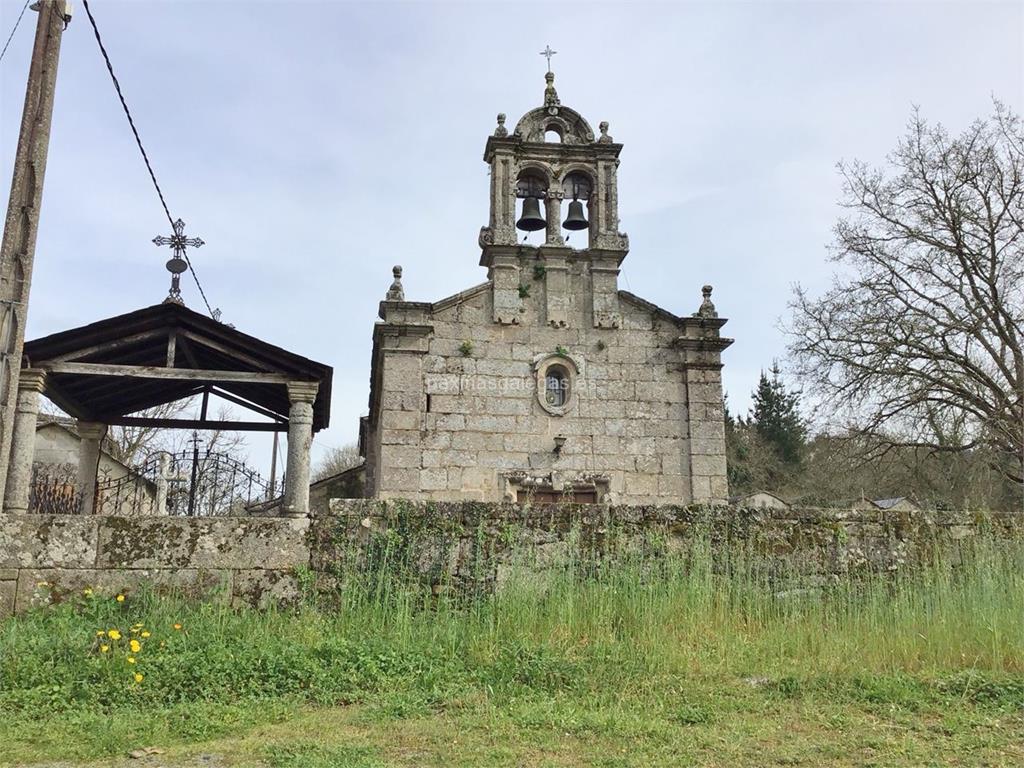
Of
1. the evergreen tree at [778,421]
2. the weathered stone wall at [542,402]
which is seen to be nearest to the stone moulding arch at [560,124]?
the weathered stone wall at [542,402]

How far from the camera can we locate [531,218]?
14.7m

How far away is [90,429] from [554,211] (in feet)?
27.7

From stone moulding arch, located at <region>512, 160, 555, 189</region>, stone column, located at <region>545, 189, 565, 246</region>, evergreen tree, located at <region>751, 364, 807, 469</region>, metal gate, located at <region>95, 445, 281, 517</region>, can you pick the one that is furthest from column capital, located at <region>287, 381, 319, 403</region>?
evergreen tree, located at <region>751, 364, 807, 469</region>

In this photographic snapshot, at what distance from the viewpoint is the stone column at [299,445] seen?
31.8 feet

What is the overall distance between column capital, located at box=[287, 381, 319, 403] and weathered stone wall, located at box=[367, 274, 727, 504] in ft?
9.90

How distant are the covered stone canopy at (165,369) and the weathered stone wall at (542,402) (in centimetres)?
215

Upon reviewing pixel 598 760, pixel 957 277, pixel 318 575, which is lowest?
pixel 598 760

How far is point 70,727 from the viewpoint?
172 inches

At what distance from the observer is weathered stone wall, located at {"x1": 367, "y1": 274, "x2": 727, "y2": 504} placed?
1329cm

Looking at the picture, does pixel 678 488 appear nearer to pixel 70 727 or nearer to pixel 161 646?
pixel 161 646

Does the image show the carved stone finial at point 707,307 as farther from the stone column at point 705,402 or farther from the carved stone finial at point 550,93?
the carved stone finial at point 550,93

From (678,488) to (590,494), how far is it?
58.8 inches

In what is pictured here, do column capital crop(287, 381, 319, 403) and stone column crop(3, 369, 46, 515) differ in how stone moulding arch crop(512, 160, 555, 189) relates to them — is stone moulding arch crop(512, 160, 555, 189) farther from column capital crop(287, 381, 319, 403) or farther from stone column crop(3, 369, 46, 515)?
stone column crop(3, 369, 46, 515)

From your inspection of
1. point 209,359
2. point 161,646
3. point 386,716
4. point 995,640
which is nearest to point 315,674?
point 386,716
